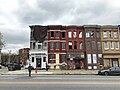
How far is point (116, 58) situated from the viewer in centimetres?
5219

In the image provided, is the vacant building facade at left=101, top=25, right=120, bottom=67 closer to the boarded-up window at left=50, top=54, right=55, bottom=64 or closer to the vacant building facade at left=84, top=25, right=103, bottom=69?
the vacant building facade at left=84, top=25, right=103, bottom=69

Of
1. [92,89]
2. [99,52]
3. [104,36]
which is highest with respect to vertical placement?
[104,36]

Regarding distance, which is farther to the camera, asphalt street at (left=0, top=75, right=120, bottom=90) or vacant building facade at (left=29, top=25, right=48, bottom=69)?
vacant building facade at (left=29, top=25, right=48, bottom=69)

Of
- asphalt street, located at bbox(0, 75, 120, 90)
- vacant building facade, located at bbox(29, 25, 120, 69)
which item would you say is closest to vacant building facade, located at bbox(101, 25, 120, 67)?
vacant building facade, located at bbox(29, 25, 120, 69)

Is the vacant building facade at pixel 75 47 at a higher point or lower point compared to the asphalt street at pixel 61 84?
higher

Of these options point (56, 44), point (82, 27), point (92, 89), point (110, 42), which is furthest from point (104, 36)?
point (92, 89)

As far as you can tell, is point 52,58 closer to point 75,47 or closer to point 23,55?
point 75,47

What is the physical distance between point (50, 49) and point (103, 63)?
538 inches

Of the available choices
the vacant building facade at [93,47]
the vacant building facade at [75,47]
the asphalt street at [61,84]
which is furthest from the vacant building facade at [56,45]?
the asphalt street at [61,84]

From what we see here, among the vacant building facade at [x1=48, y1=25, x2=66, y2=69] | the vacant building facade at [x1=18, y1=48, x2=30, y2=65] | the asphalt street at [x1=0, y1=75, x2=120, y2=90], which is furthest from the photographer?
the vacant building facade at [x1=18, y1=48, x2=30, y2=65]

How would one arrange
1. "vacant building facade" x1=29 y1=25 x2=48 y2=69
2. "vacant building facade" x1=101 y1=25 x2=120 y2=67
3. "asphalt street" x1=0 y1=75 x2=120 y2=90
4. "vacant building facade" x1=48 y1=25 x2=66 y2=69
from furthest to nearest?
"vacant building facade" x1=101 y1=25 x2=120 y2=67 → "vacant building facade" x1=48 y1=25 x2=66 y2=69 → "vacant building facade" x1=29 y1=25 x2=48 y2=69 → "asphalt street" x1=0 y1=75 x2=120 y2=90

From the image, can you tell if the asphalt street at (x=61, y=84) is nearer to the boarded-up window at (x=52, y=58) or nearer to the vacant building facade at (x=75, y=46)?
the boarded-up window at (x=52, y=58)

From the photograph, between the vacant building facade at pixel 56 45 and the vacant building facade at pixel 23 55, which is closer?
the vacant building facade at pixel 56 45

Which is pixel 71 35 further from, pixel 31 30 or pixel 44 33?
pixel 31 30
